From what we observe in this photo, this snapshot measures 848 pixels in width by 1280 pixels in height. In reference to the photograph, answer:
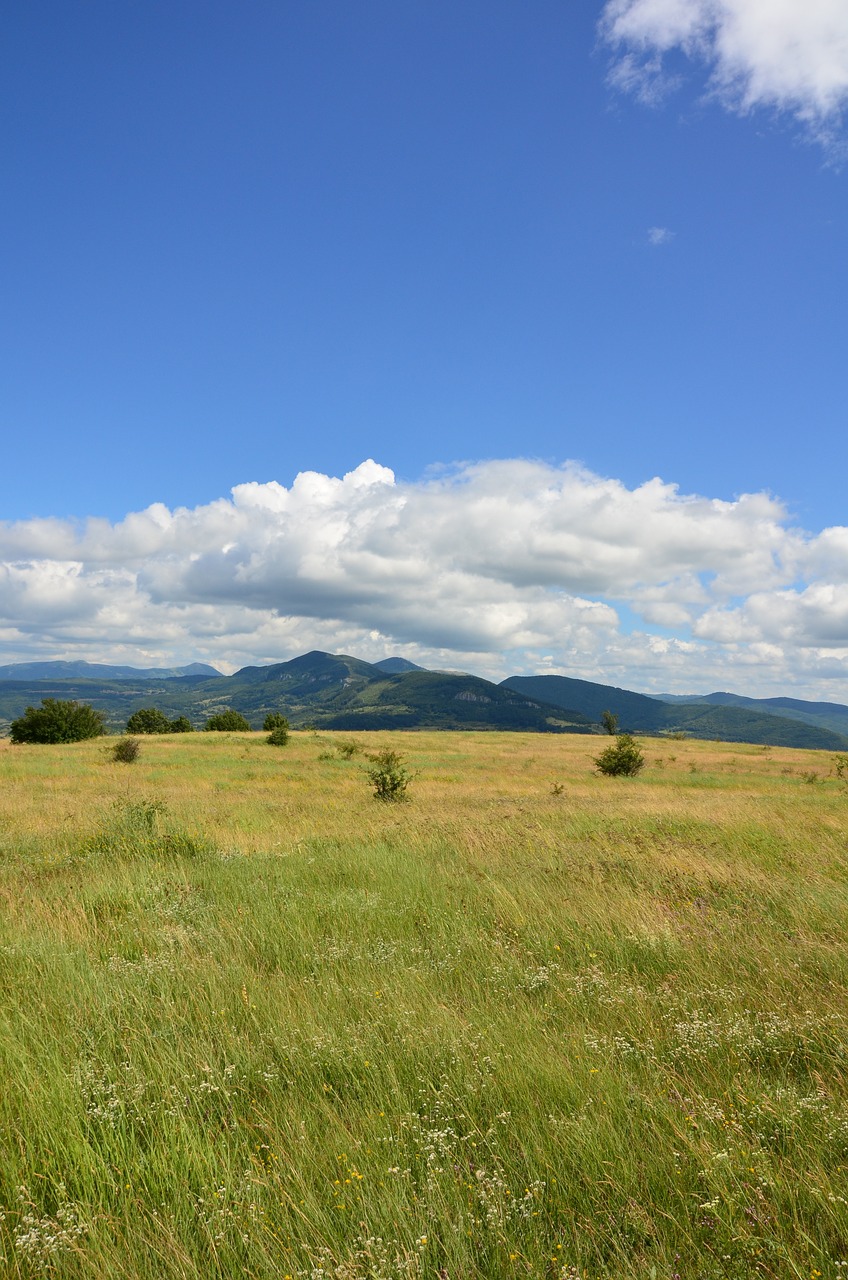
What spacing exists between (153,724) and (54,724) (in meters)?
24.7

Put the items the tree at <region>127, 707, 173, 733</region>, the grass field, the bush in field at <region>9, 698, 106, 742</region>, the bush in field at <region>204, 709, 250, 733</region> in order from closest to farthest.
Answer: the grass field, the bush in field at <region>9, 698, 106, 742</region>, the tree at <region>127, 707, 173, 733</region>, the bush in field at <region>204, 709, 250, 733</region>

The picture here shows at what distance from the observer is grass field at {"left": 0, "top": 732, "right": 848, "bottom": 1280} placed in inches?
117

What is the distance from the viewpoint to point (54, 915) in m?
7.85

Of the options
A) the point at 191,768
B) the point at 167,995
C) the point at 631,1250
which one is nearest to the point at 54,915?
the point at 167,995

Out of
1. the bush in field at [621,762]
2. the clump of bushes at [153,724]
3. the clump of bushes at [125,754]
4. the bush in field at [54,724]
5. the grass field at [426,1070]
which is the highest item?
the grass field at [426,1070]

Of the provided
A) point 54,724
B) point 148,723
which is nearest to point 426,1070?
point 54,724

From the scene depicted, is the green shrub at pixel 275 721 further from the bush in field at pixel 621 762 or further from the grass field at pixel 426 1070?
the grass field at pixel 426 1070

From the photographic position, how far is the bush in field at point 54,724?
209 feet

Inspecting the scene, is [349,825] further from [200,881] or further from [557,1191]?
[557,1191]

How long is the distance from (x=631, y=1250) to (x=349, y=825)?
13046 millimetres

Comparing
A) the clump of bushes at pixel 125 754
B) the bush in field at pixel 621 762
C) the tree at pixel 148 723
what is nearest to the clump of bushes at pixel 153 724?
the tree at pixel 148 723

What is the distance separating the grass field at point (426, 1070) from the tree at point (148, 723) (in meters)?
83.2

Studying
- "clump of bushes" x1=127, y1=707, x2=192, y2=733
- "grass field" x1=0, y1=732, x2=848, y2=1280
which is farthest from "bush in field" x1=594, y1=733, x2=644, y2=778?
"clump of bushes" x1=127, y1=707, x2=192, y2=733

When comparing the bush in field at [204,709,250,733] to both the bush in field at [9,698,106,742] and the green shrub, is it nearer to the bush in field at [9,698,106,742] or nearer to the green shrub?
the green shrub
